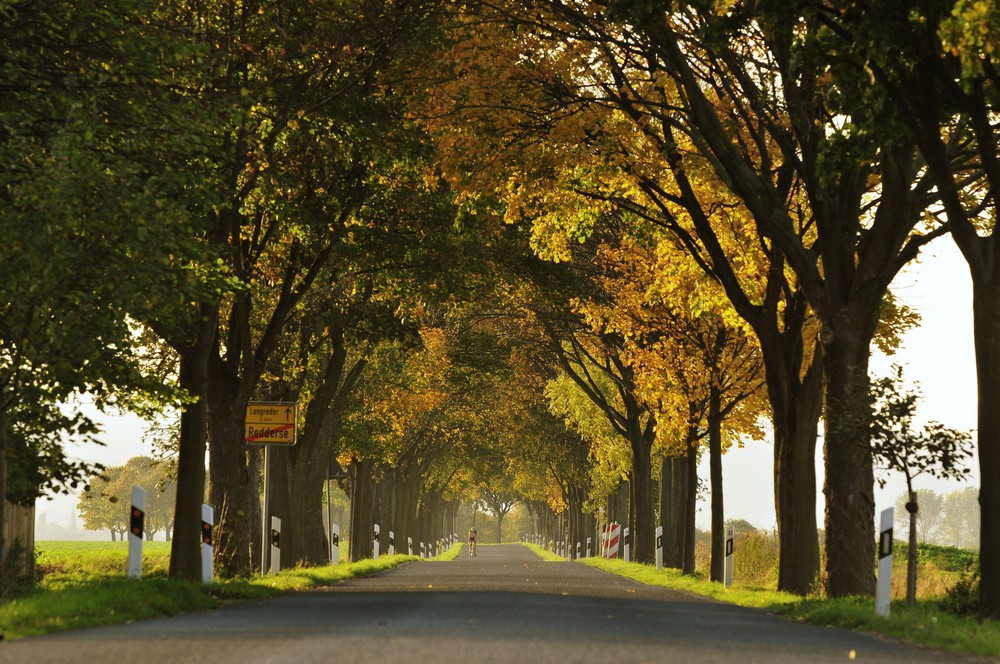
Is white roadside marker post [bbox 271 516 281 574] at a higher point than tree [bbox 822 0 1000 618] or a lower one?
lower

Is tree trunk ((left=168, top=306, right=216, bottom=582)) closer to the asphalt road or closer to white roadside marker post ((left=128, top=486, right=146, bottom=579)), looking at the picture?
white roadside marker post ((left=128, top=486, right=146, bottom=579))

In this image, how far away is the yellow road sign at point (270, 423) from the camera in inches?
888

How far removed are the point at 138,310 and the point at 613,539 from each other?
31886mm

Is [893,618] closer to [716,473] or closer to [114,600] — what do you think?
[114,600]

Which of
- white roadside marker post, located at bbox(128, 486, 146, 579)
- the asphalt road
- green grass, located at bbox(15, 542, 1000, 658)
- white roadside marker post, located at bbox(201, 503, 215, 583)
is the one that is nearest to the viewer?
the asphalt road

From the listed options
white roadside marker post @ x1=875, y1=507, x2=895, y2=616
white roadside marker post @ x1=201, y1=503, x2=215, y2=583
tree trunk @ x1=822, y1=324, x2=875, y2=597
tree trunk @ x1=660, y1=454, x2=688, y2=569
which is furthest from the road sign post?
tree trunk @ x1=660, y1=454, x2=688, y2=569

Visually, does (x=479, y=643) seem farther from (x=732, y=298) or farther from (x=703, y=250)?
(x=703, y=250)

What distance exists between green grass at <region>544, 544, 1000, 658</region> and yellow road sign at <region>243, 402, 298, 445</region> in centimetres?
723

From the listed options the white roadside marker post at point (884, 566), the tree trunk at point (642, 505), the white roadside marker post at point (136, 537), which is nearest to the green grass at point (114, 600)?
the white roadside marker post at point (136, 537)

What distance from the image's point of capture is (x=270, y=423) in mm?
22703

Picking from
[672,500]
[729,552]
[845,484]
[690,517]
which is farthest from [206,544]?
[672,500]

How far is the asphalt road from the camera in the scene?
8.95 m

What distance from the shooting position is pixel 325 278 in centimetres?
2428

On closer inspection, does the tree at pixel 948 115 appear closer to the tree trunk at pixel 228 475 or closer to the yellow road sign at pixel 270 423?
the tree trunk at pixel 228 475
